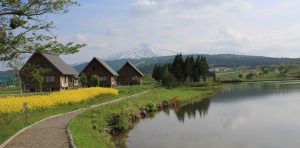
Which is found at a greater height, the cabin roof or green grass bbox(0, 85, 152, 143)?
the cabin roof

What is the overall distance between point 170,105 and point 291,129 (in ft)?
82.6

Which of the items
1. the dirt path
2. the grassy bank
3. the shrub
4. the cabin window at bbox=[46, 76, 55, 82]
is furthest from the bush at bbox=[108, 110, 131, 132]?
the shrub

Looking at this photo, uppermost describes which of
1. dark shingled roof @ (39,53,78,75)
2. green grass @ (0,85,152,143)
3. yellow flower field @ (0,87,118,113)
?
dark shingled roof @ (39,53,78,75)

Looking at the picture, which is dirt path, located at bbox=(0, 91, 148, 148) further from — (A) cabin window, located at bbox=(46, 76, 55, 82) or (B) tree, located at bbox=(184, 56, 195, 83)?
(B) tree, located at bbox=(184, 56, 195, 83)

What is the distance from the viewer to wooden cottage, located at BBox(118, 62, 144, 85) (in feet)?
310

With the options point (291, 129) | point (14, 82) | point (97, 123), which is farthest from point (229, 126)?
point (14, 82)

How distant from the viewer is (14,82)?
16.2 metres

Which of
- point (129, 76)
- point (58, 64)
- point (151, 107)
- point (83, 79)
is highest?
point (58, 64)

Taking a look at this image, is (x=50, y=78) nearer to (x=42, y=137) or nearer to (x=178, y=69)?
(x=178, y=69)

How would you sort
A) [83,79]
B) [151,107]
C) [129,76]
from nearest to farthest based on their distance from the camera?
1. [151,107]
2. [83,79]
3. [129,76]

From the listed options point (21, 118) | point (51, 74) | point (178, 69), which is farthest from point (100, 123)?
point (178, 69)

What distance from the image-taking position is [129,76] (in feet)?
312

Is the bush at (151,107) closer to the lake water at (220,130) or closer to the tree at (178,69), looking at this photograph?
the lake water at (220,130)

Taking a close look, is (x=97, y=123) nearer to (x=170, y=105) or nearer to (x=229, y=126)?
(x=229, y=126)
